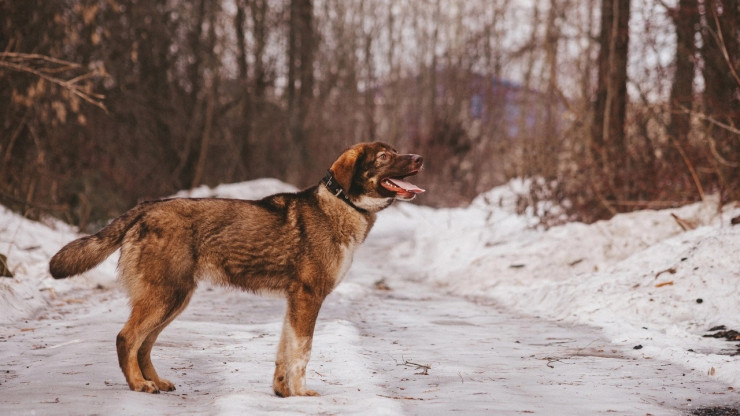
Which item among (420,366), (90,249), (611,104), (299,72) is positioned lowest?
(420,366)

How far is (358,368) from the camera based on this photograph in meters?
6.20

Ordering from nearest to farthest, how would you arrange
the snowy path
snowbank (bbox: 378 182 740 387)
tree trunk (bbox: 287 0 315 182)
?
1. the snowy path
2. snowbank (bbox: 378 182 740 387)
3. tree trunk (bbox: 287 0 315 182)

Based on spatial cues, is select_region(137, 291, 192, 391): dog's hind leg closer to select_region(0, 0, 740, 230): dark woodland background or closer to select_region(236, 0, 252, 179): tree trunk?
select_region(0, 0, 740, 230): dark woodland background

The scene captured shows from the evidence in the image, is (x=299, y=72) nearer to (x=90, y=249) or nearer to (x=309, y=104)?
(x=309, y=104)

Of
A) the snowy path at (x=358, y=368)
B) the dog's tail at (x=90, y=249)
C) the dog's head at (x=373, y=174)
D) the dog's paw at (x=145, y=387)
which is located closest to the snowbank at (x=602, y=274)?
the snowy path at (x=358, y=368)

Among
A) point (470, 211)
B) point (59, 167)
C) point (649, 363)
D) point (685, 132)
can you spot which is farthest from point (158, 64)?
point (649, 363)

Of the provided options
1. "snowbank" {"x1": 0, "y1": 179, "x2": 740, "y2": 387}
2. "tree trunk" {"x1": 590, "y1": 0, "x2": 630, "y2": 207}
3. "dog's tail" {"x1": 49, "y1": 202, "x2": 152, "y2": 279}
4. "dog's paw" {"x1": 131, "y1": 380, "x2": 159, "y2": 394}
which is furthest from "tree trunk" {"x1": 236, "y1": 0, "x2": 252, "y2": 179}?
"dog's paw" {"x1": 131, "y1": 380, "x2": 159, "y2": 394}

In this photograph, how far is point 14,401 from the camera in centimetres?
454

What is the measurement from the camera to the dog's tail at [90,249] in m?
5.37

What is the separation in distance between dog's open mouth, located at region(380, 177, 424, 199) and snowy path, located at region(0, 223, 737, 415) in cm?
148

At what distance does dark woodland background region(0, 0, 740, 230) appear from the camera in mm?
13023

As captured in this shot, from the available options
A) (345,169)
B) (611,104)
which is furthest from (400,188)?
(611,104)

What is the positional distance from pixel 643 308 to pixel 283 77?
26027 millimetres

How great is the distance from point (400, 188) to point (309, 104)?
28.0m
